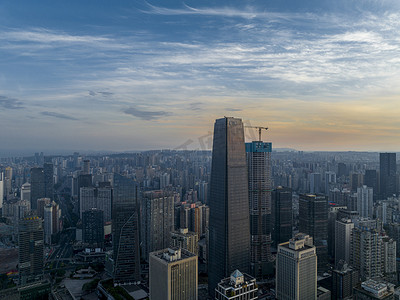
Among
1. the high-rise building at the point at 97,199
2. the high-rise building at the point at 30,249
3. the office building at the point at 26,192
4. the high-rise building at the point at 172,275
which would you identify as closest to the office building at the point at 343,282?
the high-rise building at the point at 172,275

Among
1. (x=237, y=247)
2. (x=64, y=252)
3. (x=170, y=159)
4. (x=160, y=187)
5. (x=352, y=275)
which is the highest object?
(x=170, y=159)

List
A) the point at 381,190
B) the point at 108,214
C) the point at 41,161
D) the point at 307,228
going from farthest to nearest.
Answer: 1. the point at 381,190
2. the point at 41,161
3. the point at 108,214
4. the point at 307,228

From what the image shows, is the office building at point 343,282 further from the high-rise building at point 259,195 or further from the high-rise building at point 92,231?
the high-rise building at point 92,231

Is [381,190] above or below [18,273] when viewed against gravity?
above

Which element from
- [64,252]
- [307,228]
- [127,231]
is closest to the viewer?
[127,231]

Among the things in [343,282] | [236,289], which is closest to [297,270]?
[236,289]

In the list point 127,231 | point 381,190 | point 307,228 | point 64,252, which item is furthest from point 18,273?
point 381,190

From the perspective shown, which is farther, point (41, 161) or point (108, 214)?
point (41, 161)

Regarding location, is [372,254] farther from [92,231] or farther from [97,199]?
[97,199]

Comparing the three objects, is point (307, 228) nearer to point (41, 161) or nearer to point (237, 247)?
point (237, 247)
